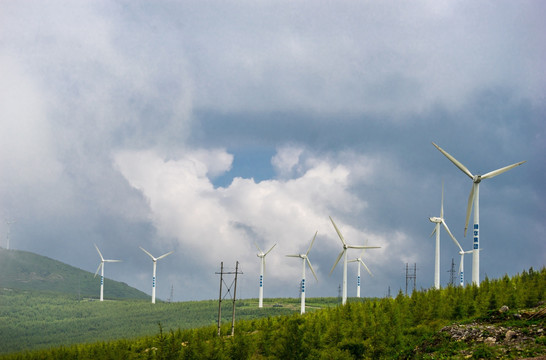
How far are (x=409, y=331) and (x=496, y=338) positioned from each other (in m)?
14.0

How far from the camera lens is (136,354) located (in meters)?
86.1

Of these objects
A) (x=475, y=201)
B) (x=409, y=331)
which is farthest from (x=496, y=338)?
(x=475, y=201)

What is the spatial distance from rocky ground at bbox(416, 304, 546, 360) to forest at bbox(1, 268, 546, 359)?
8 cm

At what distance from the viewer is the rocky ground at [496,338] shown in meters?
47.2

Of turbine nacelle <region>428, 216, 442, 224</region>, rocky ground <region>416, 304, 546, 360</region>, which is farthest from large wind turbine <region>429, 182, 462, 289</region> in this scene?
rocky ground <region>416, 304, 546, 360</region>

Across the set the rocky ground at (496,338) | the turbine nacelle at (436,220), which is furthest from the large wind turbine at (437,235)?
the rocky ground at (496,338)

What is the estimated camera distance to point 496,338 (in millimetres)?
50875

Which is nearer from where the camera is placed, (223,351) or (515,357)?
(515,357)

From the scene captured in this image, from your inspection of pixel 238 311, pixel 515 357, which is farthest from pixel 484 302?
pixel 238 311

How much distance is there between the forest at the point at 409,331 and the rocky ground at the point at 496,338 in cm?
8

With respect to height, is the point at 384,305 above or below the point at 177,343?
above

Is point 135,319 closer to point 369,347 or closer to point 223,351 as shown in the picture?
point 223,351

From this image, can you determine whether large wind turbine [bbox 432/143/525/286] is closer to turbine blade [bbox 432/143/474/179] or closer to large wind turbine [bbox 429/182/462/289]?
turbine blade [bbox 432/143/474/179]

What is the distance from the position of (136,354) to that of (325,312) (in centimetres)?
2869
